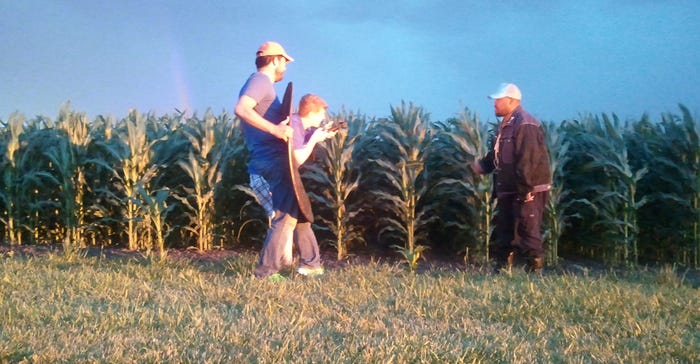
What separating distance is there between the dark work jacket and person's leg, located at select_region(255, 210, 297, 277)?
Answer: 6.93 feet

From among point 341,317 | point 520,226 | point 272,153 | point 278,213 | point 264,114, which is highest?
point 264,114

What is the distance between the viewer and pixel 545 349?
432cm

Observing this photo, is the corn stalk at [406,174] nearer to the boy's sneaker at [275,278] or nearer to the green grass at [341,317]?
the green grass at [341,317]

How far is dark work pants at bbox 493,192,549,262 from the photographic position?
710cm

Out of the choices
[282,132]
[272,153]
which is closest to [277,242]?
[272,153]

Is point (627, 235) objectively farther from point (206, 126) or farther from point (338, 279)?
point (206, 126)

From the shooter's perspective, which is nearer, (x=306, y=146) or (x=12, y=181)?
(x=306, y=146)

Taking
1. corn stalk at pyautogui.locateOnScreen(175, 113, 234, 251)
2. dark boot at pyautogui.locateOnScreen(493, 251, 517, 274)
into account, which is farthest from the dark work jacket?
corn stalk at pyautogui.locateOnScreen(175, 113, 234, 251)

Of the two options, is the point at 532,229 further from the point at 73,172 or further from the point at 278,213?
the point at 73,172

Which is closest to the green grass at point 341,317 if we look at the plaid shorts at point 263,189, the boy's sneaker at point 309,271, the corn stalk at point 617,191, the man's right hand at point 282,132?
the boy's sneaker at point 309,271

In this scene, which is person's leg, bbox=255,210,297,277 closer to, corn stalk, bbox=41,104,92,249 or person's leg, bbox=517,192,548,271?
person's leg, bbox=517,192,548,271

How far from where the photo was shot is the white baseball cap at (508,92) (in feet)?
23.4

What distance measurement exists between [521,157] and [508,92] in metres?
0.68

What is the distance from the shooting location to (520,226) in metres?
7.18
